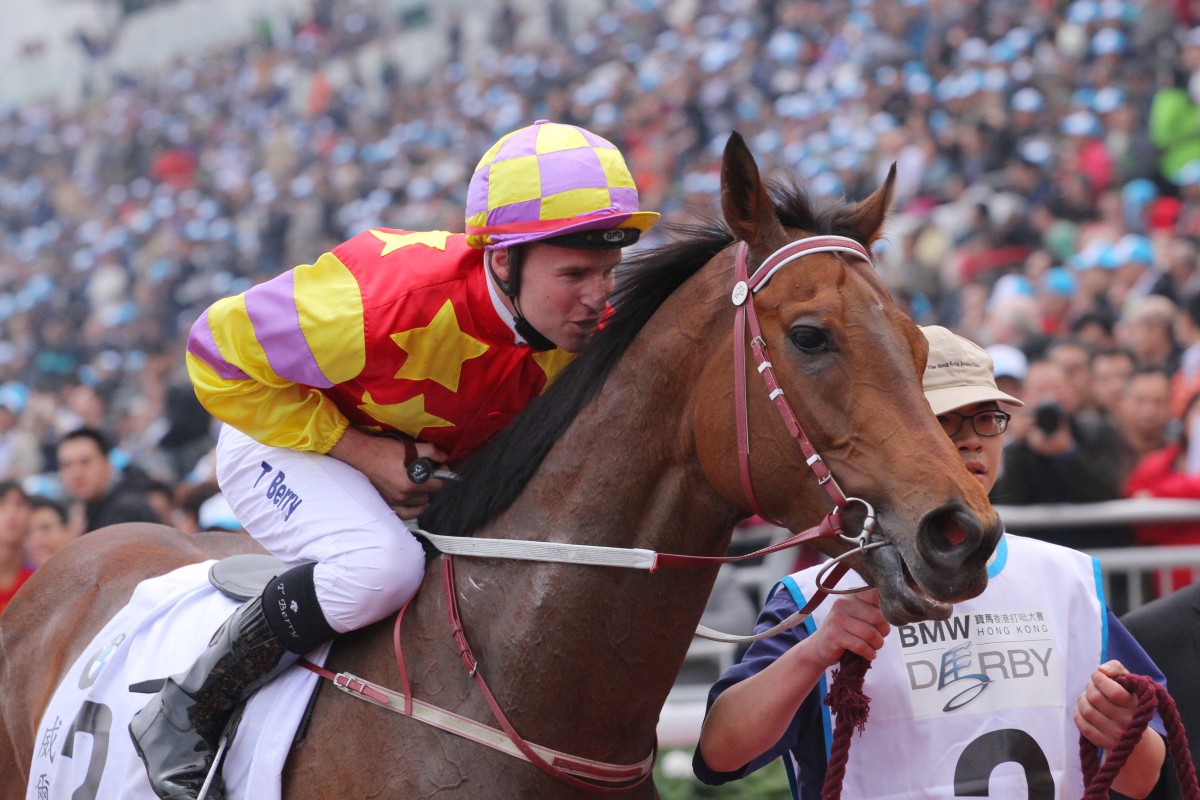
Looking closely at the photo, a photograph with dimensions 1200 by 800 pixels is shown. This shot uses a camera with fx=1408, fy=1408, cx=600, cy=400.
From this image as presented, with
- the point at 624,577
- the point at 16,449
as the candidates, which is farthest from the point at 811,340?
the point at 16,449

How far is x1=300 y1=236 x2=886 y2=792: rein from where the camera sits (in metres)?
2.26

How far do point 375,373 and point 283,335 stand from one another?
191 mm

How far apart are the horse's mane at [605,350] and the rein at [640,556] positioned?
0.10 m

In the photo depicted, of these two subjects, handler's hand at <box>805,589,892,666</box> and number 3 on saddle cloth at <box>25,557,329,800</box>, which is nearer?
handler's hand at <box>805,589,892,666</box>

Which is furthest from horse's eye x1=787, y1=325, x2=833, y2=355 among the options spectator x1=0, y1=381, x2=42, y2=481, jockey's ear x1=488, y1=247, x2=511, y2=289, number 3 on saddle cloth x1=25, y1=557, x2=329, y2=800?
spectator x1=0, y1=381, x2=42, y2=481

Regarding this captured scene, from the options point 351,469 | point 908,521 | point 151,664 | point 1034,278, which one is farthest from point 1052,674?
point 1034,278

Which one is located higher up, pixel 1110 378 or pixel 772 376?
pixel 772 376

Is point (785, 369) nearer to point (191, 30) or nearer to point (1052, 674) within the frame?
point (1052, 674)

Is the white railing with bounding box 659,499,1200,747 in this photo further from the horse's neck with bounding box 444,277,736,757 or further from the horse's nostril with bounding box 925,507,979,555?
the horse's nostril with bounding box 925,507,979,555

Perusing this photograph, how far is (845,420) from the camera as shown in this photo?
7.36 ft

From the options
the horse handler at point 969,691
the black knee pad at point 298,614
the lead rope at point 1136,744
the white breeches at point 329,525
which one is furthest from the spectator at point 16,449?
the lead rope at point 1136,744

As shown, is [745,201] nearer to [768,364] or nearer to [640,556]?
[768,364]

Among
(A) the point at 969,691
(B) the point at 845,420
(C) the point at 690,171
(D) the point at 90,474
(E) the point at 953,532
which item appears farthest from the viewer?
(C) the point at 690,171

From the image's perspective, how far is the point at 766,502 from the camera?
234 cm
